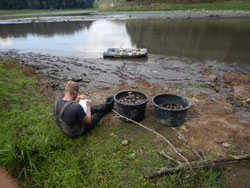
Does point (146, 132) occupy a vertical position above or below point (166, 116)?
below

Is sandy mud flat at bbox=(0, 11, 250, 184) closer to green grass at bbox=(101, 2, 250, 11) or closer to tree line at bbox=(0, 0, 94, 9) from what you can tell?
green grass at bbox=(101, 2, 250, 11)

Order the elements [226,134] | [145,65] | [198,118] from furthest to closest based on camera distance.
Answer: [145,65] → [198,118] → [226,134]

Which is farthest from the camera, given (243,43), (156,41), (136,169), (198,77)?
(156,41)

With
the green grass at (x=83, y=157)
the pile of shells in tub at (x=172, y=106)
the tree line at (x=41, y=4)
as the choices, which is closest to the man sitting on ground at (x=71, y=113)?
the green grass at (x=83, y=157)

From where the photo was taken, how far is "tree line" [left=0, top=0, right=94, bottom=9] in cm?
5588

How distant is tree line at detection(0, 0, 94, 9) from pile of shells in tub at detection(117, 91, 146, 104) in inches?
2775

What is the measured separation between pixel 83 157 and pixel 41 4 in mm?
75256

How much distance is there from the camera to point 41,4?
203 feet

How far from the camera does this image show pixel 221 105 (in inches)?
183

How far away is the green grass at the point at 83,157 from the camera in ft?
8.18

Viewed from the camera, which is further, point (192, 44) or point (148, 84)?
point (192, 44)

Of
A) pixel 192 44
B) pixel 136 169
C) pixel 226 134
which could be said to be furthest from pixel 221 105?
pixel 192 44

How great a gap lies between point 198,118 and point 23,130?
398 centimetres

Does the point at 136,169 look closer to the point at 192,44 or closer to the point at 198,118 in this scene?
the point at 198,118
